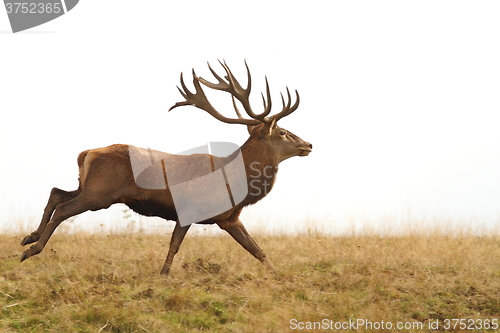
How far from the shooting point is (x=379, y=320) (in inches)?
239

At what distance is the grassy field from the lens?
19.6 ft

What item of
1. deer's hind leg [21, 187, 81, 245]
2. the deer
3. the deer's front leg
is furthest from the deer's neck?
deer's hind leg [21, 187, 81, 245]

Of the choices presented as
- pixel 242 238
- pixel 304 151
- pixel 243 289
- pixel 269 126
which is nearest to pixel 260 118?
pixel 269 126

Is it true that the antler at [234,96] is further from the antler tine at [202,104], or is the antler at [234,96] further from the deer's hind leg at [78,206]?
the deer's hind leg at [78,206]

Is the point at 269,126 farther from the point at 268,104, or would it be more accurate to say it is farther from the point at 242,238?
the point at 242,238

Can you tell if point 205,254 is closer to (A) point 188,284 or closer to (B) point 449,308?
(A) point 188,284

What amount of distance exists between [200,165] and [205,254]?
4.83ft

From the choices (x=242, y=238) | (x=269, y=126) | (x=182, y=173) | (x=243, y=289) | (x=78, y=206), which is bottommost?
(x=243, y=289)

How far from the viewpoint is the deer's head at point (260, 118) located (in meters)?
8.53

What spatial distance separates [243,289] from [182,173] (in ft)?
6.90

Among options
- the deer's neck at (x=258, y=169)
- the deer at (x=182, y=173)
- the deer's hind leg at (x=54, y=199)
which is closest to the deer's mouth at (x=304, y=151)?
the deer at (x=182, y=173)

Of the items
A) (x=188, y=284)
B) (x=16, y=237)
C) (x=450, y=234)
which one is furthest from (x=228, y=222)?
(x=450, y=234)

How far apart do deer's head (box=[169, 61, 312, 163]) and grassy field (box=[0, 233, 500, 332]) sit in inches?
63.3

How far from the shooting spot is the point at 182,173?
8.20m
